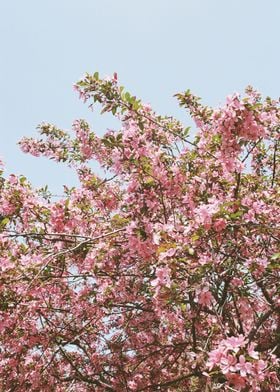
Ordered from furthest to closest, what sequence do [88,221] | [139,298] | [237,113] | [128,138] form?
[139,298]
[88,221]
[128,138]
[237,113]

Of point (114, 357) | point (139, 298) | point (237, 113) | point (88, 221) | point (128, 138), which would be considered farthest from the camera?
point (114, 357)

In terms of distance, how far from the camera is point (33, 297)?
4586mm

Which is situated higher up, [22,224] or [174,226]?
[22,224]

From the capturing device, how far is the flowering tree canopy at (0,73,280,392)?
11.4 feet

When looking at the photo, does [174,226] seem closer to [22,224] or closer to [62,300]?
[22,224]

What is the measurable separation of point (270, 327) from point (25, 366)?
2.86 m

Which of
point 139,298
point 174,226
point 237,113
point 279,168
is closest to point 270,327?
point 139,298

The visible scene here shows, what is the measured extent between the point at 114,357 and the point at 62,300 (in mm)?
1017

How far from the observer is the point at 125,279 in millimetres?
5039

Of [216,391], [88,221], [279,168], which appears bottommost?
[216,391]

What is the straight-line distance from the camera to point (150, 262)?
13.1 ft

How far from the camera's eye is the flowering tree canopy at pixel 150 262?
3477mm

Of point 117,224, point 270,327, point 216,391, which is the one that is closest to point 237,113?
point 117,224

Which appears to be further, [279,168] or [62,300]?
[279,168]
